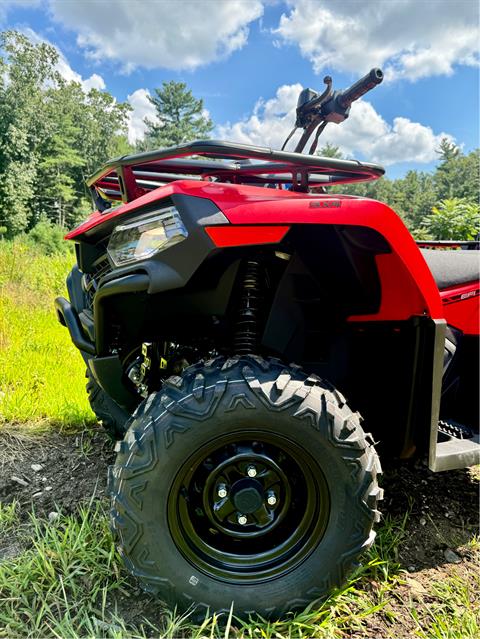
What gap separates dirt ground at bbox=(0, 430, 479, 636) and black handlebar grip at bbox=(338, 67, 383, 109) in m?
1.92

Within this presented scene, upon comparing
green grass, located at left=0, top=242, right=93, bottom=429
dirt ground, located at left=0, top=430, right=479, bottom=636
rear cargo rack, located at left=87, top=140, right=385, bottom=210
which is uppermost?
rear cargo rack, located at left=87, top=140, right=385, bottom=210

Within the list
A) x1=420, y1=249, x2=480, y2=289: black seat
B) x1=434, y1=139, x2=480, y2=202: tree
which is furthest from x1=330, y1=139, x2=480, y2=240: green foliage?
x1=420, y1=249, x2=480, y2=289: black seat

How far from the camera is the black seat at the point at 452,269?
2.10 metres

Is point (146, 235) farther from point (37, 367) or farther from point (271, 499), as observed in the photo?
point (37, 367)

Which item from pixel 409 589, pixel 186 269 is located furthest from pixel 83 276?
pixel 409 589

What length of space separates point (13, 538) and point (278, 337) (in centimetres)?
147

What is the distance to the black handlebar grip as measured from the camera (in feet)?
5.45

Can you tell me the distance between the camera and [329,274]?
180 centimetres

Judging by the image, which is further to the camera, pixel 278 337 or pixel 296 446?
pixel 278 337

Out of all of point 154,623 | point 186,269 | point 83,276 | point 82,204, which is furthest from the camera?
point 82,204

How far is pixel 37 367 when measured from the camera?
3.86m

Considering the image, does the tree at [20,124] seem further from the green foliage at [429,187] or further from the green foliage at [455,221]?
the green foliage at [455,221]

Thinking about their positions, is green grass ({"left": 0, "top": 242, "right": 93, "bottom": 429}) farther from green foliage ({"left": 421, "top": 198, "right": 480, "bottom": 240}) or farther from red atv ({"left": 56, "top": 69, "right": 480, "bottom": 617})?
green foliage ({"left": 421, "top": 198, "right": 480, "bottom": 240})

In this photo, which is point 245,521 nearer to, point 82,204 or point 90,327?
point 90,327
